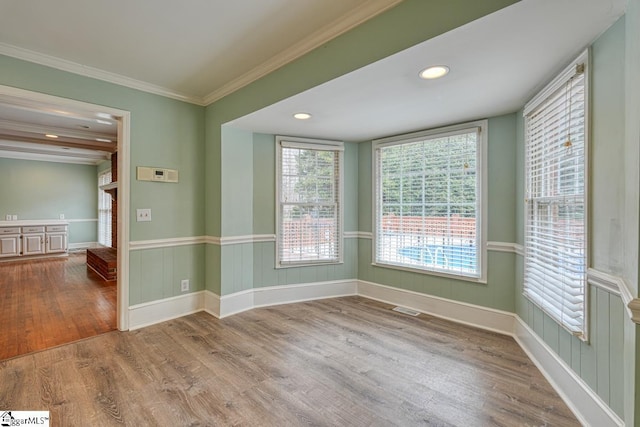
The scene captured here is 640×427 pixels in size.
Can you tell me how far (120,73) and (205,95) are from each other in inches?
32.6

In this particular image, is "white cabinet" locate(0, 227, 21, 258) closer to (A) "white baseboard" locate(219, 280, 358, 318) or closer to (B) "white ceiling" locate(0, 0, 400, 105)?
(B) "white ceiling" locate(0, 0, 400, 105)

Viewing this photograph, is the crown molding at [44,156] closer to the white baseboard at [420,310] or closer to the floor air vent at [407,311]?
the white baseboard at [420,310]

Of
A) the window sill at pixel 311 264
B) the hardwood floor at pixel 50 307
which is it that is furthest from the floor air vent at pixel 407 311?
the hardwood floor at pixel 50 307

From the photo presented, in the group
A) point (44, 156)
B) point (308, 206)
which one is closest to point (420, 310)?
point (308, 206)

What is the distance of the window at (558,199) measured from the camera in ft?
6.08

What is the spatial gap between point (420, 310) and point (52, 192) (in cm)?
957

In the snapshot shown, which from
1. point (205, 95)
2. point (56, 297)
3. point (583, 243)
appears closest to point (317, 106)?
point (205, 95)

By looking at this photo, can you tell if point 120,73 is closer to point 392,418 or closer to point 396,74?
point 396,74

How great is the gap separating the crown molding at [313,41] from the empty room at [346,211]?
2cm

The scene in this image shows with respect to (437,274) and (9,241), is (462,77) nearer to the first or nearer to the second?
(437,274)

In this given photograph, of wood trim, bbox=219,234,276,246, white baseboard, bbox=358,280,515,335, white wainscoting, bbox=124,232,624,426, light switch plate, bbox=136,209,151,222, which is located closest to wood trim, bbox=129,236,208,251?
white wainscoting, bbox=124,232,624,426

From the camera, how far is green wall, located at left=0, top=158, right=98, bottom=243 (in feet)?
24.1

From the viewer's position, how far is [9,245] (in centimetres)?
671

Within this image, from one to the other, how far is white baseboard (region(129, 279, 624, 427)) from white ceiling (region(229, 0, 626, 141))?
1993mm
